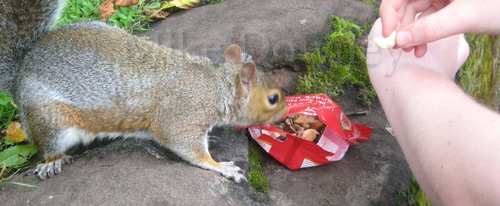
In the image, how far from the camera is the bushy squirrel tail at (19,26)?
2619 millimetres

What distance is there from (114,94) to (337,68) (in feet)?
4.36

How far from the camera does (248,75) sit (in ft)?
8.93

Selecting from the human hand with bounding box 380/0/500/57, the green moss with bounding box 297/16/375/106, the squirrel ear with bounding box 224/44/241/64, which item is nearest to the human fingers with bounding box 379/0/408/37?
the human hand with bounding box 380/0/500/57

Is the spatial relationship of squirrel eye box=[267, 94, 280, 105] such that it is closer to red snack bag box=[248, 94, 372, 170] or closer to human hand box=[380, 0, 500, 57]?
red snack bag box=[248, 94, 372, 170]

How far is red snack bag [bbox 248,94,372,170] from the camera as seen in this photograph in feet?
9.14

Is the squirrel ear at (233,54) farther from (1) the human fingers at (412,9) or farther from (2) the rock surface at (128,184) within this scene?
(1) the human fingers at (412,9)

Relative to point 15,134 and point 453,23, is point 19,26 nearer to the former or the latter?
point 15,134

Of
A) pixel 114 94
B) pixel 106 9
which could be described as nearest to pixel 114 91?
pixel 114 94

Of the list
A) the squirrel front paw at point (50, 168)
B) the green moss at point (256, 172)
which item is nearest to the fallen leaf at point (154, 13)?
the green moss at point (256, 172)

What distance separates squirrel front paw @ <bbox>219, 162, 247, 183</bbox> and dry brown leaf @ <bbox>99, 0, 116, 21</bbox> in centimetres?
156

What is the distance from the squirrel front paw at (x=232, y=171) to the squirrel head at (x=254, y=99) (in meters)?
0.31

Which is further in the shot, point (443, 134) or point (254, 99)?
point (254, 99)

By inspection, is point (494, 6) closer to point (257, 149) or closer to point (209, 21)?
point (257, 149)

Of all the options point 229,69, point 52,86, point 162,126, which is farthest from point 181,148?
point 52,86
